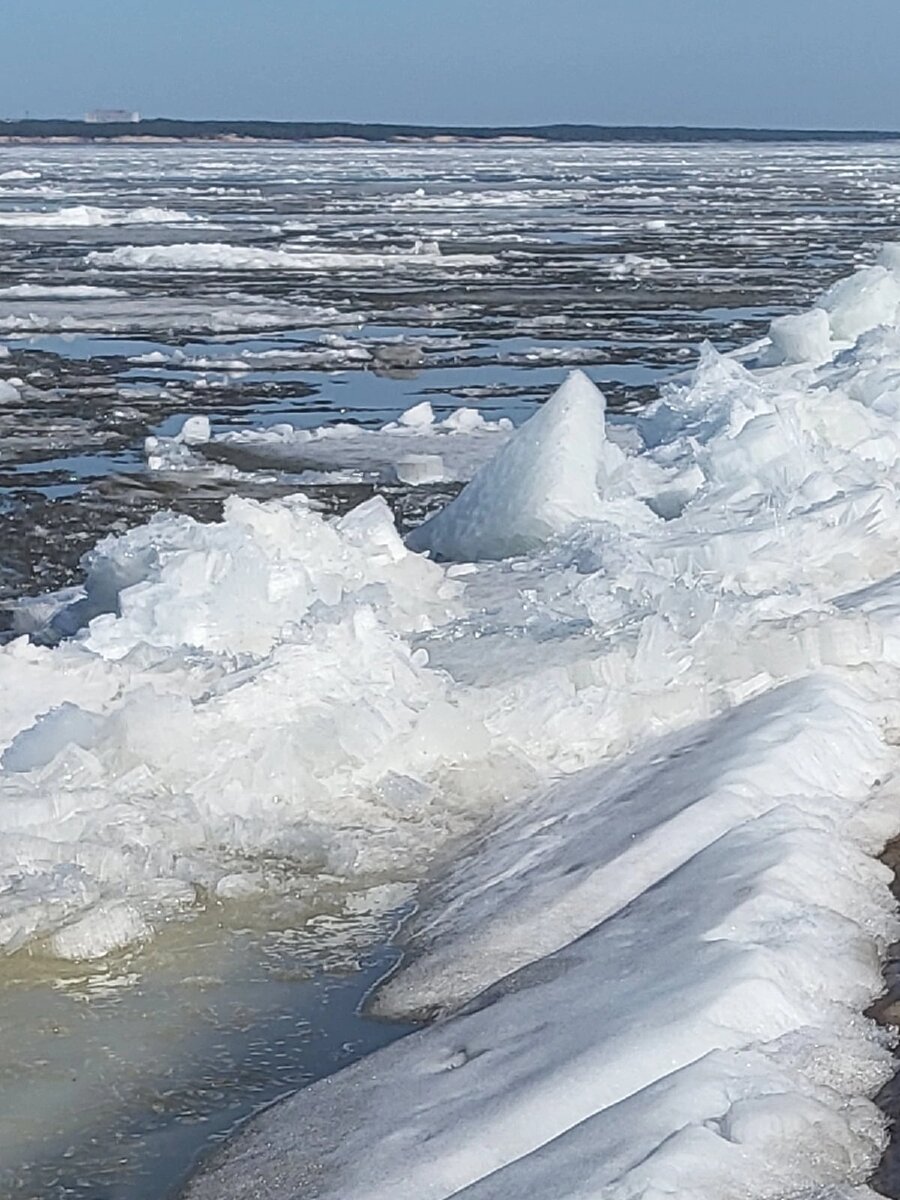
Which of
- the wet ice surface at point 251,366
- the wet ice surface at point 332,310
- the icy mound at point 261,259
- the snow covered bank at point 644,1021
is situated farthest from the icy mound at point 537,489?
the icy mound at point 261,259

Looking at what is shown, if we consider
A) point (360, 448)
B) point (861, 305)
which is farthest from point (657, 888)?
point (861, 305)

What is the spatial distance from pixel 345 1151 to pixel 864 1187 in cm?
89

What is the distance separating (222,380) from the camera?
544 inches

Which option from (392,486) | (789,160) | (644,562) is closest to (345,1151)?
(644,562)

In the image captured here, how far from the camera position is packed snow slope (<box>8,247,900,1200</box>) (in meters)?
3.05

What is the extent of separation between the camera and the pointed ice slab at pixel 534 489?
7.40 meters

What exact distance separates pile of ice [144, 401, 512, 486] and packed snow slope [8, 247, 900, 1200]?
2046 mm

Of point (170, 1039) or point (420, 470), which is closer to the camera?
point (170, 1039)

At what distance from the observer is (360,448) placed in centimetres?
1060

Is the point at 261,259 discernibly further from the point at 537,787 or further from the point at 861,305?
the point at 537,787

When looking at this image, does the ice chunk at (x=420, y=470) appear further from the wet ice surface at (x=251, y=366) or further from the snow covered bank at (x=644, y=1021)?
the snow covered bank at (x=644, y=1021)

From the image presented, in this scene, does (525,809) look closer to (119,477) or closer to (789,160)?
(119,477)

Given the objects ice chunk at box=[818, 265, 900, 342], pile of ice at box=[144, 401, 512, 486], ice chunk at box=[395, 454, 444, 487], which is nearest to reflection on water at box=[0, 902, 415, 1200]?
ice chunk at box=[395, 454, 444, 487]

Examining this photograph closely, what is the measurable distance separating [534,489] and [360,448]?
3.31 m
